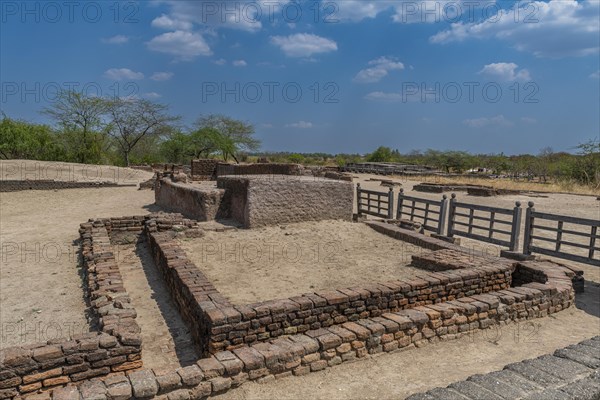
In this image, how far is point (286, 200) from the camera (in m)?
9.29

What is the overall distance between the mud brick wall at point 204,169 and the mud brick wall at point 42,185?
4451 mm

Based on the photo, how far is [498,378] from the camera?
2.01 m

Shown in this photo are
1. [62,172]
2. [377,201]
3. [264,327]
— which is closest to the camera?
[264,327]

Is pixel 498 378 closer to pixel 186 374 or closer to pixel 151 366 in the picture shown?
pixel 186 374

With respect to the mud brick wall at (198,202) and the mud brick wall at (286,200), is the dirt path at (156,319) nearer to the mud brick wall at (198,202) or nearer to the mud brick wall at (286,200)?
the mud brick wall at (198,202)

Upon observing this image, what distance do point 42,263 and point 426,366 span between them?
672 centimetres

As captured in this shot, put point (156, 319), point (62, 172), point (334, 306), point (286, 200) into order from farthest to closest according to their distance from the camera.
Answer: point (62, 172), point (286, 200), point (156, 319), point (334, 306)

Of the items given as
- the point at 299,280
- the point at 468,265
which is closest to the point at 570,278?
the point at 468,265

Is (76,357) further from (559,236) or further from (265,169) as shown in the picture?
(265,169)

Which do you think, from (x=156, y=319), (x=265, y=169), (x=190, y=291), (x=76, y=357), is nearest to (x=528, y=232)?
(x=190, y=291)

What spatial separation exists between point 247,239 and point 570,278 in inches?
224

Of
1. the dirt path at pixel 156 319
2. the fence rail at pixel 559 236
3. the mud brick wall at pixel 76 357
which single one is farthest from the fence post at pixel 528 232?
the mud brick wall at pixel 76 357

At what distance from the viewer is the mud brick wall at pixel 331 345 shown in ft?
9.73

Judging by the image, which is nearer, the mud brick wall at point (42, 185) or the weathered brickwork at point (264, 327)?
the weathered brickwork at point (264, 327)
